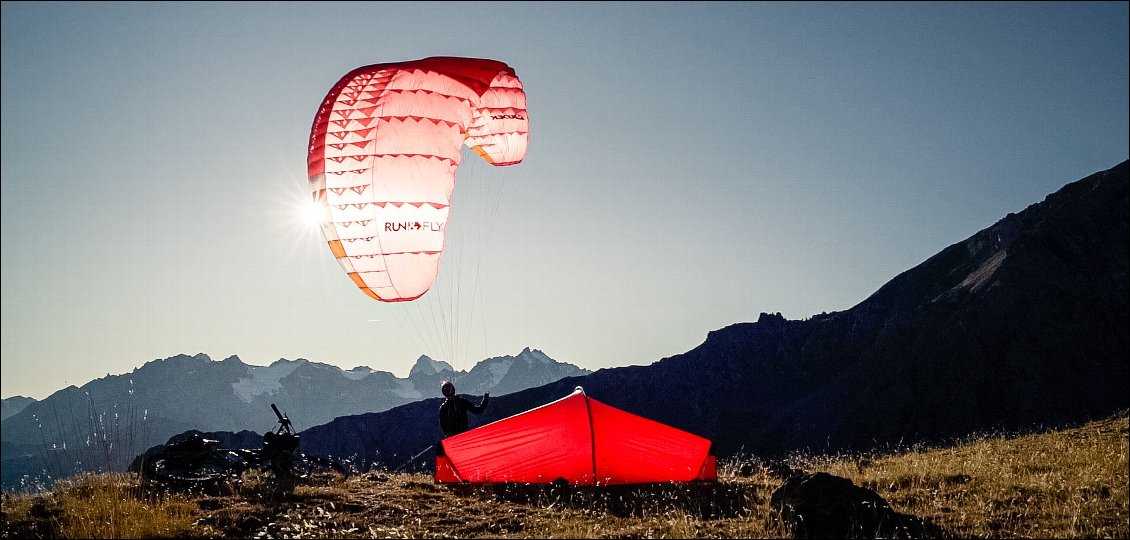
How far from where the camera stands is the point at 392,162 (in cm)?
1500

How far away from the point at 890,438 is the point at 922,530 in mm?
113127

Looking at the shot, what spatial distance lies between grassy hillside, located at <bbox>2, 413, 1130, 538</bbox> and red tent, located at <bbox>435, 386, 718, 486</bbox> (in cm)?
54

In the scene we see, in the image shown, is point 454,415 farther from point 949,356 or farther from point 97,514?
point 949,356

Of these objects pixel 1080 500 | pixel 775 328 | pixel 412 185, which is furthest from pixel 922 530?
pixel 775 328

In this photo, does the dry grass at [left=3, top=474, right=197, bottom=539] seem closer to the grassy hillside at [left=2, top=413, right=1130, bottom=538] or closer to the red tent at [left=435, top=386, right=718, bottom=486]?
the grassy hillside at [left=2, top=413, right=1130, bottom=538]

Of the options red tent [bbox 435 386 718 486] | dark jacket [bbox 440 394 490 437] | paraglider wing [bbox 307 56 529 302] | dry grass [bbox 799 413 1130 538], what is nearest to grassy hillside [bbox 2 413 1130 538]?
dry grass [bbox 799 413 1130 538]

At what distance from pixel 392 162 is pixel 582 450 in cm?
743

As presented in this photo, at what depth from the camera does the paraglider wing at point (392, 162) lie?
14.9 meters

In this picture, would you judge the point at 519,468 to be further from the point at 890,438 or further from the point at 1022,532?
the point at 890,438

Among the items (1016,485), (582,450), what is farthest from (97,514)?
(1016,485)

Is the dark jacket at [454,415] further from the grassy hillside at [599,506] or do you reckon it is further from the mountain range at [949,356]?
the mountain range at [949,356]

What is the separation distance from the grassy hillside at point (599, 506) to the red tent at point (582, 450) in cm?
54

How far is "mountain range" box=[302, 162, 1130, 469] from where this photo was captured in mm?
103875

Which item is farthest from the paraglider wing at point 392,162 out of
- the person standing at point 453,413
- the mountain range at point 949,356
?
the mountain range at point 949,356
